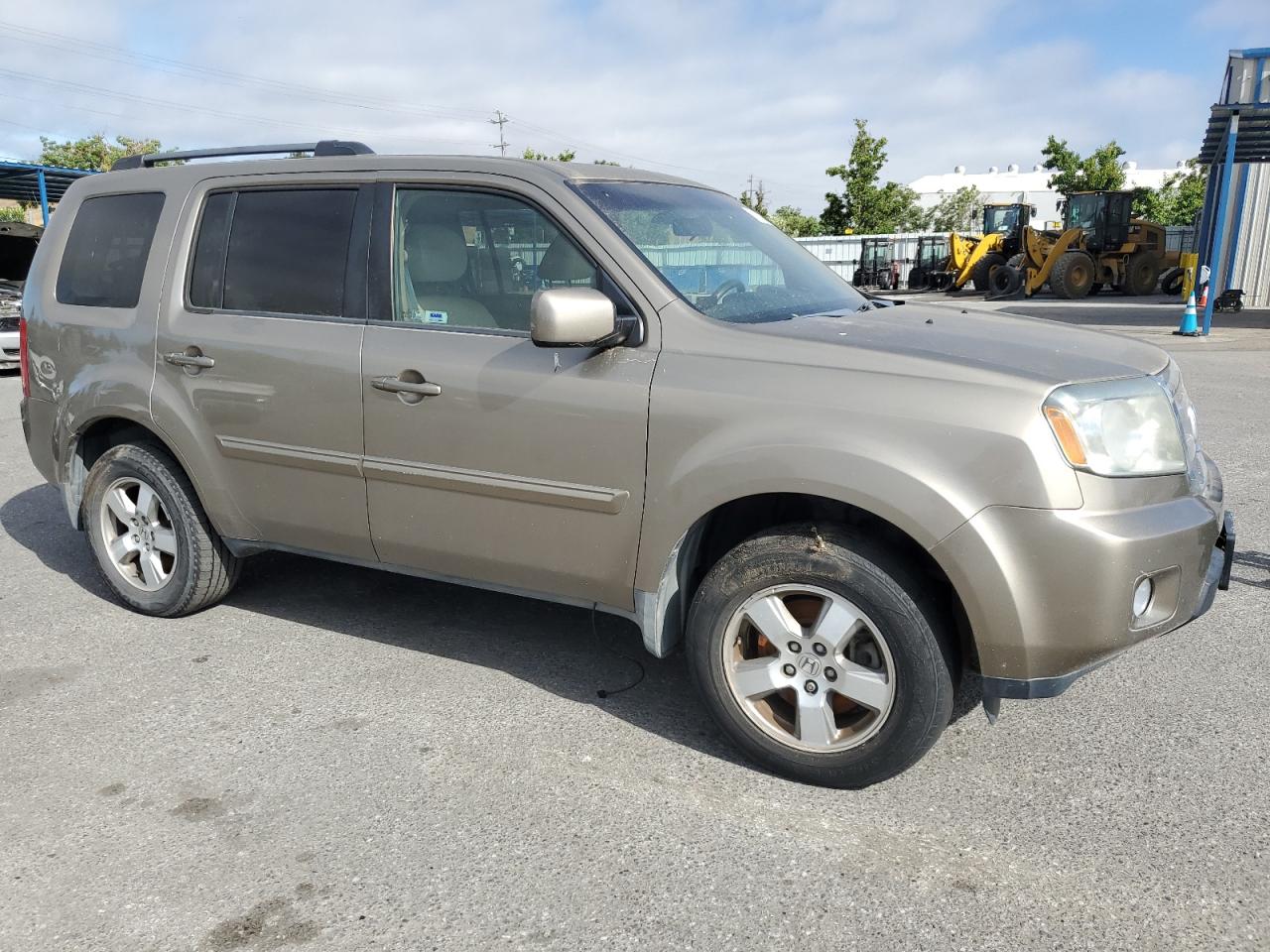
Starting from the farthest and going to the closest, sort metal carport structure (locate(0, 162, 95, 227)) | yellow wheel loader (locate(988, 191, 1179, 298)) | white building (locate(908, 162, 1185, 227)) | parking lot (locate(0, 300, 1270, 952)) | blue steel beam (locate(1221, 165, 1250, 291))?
white building (locate(908, 162, 1185, 227)) < yellow wheel loader (locate(988, 191, 1179, 298)) < blue steel beam (locate(1221, 165, 1250, 291)) < metal carport structure (locate(0, 162, 95, 227)) < parking lot (locate(0, 300, 1270, 952))

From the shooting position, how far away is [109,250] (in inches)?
172

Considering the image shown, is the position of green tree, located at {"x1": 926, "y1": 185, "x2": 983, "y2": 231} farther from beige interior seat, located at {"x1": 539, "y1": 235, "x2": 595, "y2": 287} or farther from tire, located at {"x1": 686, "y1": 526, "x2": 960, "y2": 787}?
tire, located at {"x1": 686, "y1": 526, "x2": 960, "y2": 787}

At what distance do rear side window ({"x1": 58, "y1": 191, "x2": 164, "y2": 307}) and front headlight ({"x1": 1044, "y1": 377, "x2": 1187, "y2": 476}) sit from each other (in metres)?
3.54

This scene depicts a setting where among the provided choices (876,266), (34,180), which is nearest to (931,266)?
(876,266)

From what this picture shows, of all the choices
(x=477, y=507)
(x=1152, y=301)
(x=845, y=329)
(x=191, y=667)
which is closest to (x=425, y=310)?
(x=477, y=507)

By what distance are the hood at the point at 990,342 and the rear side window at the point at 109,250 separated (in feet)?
8.70

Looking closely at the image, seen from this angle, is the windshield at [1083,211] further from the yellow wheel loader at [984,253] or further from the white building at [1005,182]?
the white building at [1005,182]

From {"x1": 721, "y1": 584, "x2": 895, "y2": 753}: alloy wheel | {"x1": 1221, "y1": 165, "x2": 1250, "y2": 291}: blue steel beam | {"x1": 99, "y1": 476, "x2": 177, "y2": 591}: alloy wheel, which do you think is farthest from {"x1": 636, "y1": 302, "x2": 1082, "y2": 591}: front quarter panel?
{"x1": 1221, "y1": 165, "x2": 1250, "y2": 291}: blue steel beam

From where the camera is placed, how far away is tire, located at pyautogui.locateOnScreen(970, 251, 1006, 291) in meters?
31.0

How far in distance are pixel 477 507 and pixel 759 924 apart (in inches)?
63.9

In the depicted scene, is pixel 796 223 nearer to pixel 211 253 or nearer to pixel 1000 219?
pixel 1000 219

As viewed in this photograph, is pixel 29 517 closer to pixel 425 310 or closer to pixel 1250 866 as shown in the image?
pixel 425 310

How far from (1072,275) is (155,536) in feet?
93.3

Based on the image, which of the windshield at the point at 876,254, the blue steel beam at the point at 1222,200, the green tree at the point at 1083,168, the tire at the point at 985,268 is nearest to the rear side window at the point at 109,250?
the blue steel beam at the point at 1222,200
